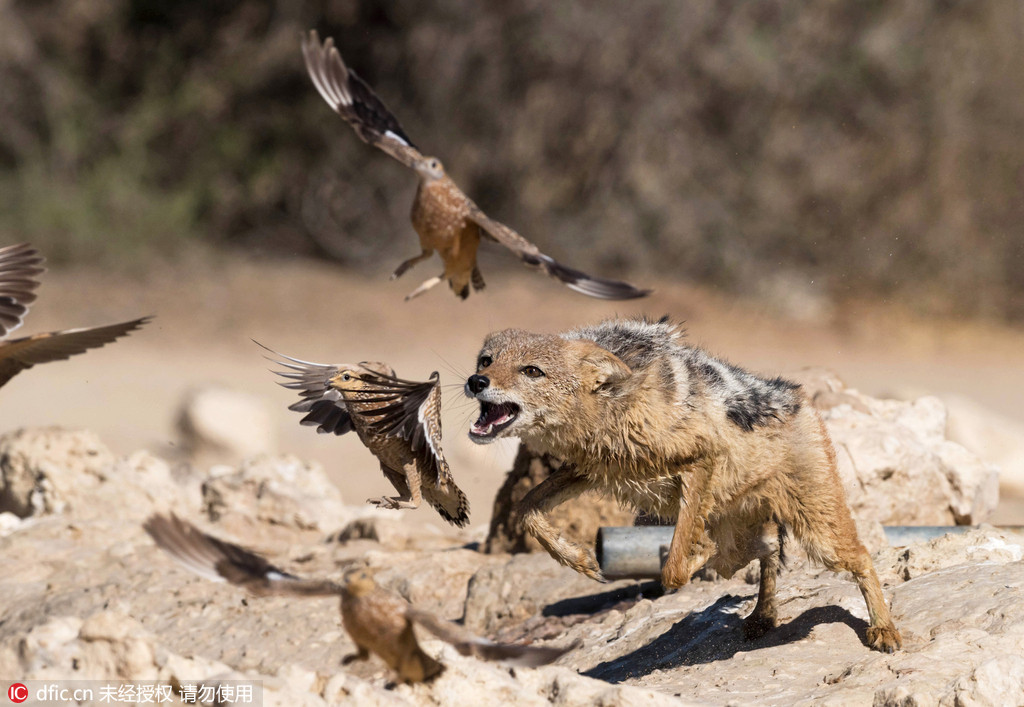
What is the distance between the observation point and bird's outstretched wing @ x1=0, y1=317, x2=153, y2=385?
666 centimetres

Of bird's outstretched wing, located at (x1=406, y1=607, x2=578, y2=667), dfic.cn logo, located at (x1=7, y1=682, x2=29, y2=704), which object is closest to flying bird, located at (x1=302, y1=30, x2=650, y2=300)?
bird's outstretched wing, located at (x1=406, y1=607, x2=578, y2=667)

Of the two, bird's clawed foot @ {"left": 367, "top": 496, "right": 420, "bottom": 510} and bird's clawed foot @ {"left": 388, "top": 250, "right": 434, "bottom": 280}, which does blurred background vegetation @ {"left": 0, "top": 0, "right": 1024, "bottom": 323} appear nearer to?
bird's clawed foot @ {"left": 388, "top": 250, "right": 434, "bottom": 280}

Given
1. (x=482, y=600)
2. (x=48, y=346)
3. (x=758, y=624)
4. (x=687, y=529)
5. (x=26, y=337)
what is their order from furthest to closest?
(x=48, y=346) < (x=26, y=337) < (x=482, y=600) < (x=758, y=624) < (x=687, y=529)

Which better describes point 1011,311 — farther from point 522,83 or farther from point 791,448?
point 791,448

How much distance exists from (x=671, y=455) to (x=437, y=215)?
154 centimetres

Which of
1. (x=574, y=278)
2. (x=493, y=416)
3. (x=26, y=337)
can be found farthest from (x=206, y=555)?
(x=26, y=337)

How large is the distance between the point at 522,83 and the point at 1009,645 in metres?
17.2

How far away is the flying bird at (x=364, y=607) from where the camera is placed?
3689 mm

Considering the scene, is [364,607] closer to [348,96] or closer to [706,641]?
[706,641]

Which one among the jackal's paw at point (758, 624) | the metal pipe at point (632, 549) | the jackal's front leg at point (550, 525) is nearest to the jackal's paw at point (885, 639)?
the jackal's paw at point (758, 624)

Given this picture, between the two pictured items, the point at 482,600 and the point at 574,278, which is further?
the point at 482,600

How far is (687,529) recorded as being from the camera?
4.86 meters

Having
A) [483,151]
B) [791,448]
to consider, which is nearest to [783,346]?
[483,151]

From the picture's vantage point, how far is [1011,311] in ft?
66.5
